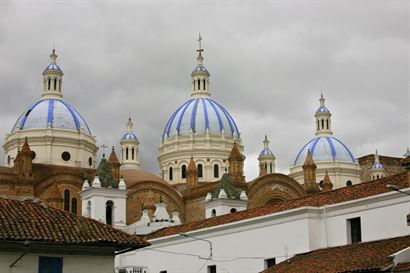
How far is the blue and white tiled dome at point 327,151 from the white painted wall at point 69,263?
58721mm

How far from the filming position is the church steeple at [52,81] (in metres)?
64.9

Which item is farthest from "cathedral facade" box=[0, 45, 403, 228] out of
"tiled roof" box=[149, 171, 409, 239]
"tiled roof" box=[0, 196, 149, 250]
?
"tiled roof" box=[0, 196, 149, 250]

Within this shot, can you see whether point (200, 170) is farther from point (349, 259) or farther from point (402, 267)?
point (402, 267)

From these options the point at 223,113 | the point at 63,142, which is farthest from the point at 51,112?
the point at 223,113

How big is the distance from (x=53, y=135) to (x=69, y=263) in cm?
4285

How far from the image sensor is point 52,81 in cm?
6562

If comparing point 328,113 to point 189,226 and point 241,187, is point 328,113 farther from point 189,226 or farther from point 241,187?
point 189,226

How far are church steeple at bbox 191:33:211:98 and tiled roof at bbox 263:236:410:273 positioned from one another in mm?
44248

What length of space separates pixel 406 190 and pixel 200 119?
143 ft

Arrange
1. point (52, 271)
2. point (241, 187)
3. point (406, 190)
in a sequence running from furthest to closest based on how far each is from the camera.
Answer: point (241, 187) → point (406, 190) → point (52, 271)

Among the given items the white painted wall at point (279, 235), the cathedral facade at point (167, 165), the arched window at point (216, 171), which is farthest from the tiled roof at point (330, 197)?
the arched window at point (216, 171)

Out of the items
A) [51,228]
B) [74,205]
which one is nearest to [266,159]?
[74,205]

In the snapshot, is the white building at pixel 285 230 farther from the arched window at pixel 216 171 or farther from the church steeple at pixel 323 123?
the church steeple at pixel 323 123

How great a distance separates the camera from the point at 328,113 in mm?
81500
